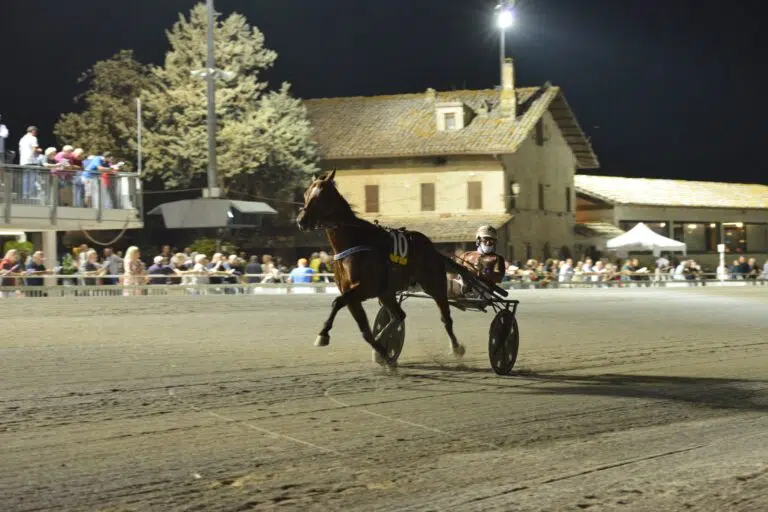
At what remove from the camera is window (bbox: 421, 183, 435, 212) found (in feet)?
189

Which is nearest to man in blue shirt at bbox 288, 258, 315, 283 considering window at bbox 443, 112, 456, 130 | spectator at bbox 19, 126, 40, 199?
spectator at bbox 19, 126, 40, 199

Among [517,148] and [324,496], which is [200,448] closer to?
[324,496]

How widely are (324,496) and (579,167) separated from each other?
6375 centimetres

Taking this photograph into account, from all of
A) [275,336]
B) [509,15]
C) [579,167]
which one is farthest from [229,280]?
[579,167]

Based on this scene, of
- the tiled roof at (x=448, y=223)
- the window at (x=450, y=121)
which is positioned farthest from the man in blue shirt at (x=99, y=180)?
the window at (x=450, y=121)

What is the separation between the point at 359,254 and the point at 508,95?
158 feet

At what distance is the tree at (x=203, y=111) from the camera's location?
4888 cm

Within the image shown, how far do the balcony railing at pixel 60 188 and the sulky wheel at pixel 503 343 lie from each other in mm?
18089

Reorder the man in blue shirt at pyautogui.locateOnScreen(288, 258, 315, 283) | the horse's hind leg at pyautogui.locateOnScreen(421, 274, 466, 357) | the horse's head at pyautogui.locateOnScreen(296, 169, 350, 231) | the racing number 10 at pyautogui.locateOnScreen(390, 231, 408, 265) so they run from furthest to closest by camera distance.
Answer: the man in blue shirt at pyautogui.locateOnScreen(288, 258, 315, 283), the horse's hind leg at pyautogui.locateOnScreen(421, 274, 466, 357), the racing number 10 at pyautogui.locateOnScreen(390, 231, 408, 265), the horse's head at pyautogui.locateOnScreen(296, 169, 350, 231)

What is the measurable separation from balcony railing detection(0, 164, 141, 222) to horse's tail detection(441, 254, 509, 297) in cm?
1748

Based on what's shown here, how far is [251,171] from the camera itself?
164 ft

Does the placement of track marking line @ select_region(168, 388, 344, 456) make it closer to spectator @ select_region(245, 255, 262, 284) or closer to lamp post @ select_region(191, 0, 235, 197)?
spectator @ select_region(245, 255, 262, 284)

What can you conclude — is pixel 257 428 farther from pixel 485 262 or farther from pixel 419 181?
pixel 419 181

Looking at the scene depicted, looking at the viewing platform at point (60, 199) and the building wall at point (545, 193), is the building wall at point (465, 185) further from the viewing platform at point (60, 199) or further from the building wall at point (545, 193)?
the viewing platform at point (60, 199)
